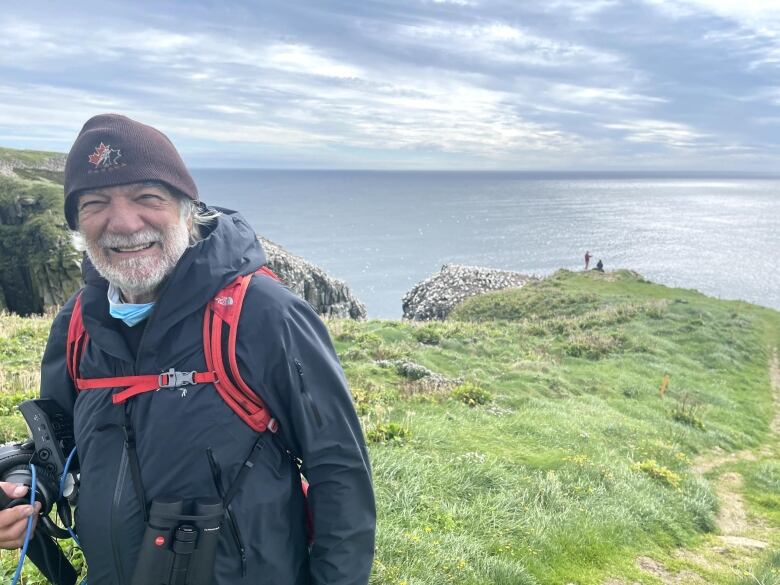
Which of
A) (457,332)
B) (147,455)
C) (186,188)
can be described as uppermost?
(186,188)

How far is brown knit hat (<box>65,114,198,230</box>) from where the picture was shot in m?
2.56

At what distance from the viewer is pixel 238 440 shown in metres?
2.48

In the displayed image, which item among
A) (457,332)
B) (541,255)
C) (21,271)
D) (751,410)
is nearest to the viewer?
(751,410)

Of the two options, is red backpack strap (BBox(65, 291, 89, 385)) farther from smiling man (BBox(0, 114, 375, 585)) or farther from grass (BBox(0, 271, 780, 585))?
grass (BBox(0, 271, 780, 585))

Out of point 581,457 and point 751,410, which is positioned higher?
point 581,457

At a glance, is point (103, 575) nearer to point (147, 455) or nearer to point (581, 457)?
point (147, 455)

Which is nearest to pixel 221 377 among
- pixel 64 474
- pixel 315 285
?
pixel 64 474

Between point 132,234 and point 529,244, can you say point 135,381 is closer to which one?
point 132,234

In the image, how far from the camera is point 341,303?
45.4m

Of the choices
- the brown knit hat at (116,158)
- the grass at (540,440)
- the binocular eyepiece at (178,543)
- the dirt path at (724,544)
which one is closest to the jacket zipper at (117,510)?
the binocular eyepiece at (178,543)

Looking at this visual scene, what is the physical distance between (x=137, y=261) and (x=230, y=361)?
2.42 ft

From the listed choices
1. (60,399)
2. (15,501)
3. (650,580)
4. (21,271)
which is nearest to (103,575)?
(15,501)

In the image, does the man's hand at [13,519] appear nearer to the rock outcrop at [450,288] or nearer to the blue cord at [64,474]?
the blue cord at [64,474]

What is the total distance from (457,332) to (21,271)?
3906 centimetres
